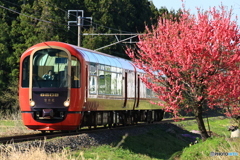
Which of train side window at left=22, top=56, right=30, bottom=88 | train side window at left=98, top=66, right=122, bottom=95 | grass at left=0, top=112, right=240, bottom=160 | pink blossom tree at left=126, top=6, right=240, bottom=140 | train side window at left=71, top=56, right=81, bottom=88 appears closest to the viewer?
grass at left=0, top=112, right=240, bottom=160

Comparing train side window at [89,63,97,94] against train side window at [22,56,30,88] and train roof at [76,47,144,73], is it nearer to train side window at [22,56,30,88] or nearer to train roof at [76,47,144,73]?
train roof at [76,47,144,73]

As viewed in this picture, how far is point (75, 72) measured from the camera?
17.5 metres

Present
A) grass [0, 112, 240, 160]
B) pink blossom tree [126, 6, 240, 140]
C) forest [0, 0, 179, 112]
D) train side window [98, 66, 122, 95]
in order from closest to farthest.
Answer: grass [0, 112, 240, 160], pink blossom tree [126, 6, 240, 140], train side window [98, 66, 122, 95], forest [0, 0, 179, 112]

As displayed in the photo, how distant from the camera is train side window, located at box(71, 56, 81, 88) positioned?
17312 millimetres

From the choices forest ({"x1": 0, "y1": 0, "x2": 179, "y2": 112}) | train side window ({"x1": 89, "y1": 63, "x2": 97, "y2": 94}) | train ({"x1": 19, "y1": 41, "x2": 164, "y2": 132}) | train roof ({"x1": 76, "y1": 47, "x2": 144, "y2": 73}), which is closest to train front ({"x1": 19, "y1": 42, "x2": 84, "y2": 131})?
train ({"x1": 19, "y1": 41, "x2": 164, "y2": 132})

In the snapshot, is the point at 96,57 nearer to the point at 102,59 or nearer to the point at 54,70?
the point at 102,59

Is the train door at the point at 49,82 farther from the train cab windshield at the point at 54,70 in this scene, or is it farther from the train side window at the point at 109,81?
the train side window at the point at 109,81

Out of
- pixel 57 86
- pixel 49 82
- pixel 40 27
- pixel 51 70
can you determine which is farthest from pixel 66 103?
pixel 40 27

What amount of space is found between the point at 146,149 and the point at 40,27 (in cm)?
2591

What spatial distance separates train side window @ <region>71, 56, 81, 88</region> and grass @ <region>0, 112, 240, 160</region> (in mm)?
2205

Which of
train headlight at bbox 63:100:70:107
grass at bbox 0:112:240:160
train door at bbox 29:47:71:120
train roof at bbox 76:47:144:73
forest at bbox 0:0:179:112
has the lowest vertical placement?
grass at bbox 0:112:240:160

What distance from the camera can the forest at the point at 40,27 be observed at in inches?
1645

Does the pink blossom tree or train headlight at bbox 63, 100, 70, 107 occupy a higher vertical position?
the pink blossom tree

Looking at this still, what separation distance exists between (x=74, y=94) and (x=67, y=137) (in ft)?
4.69
